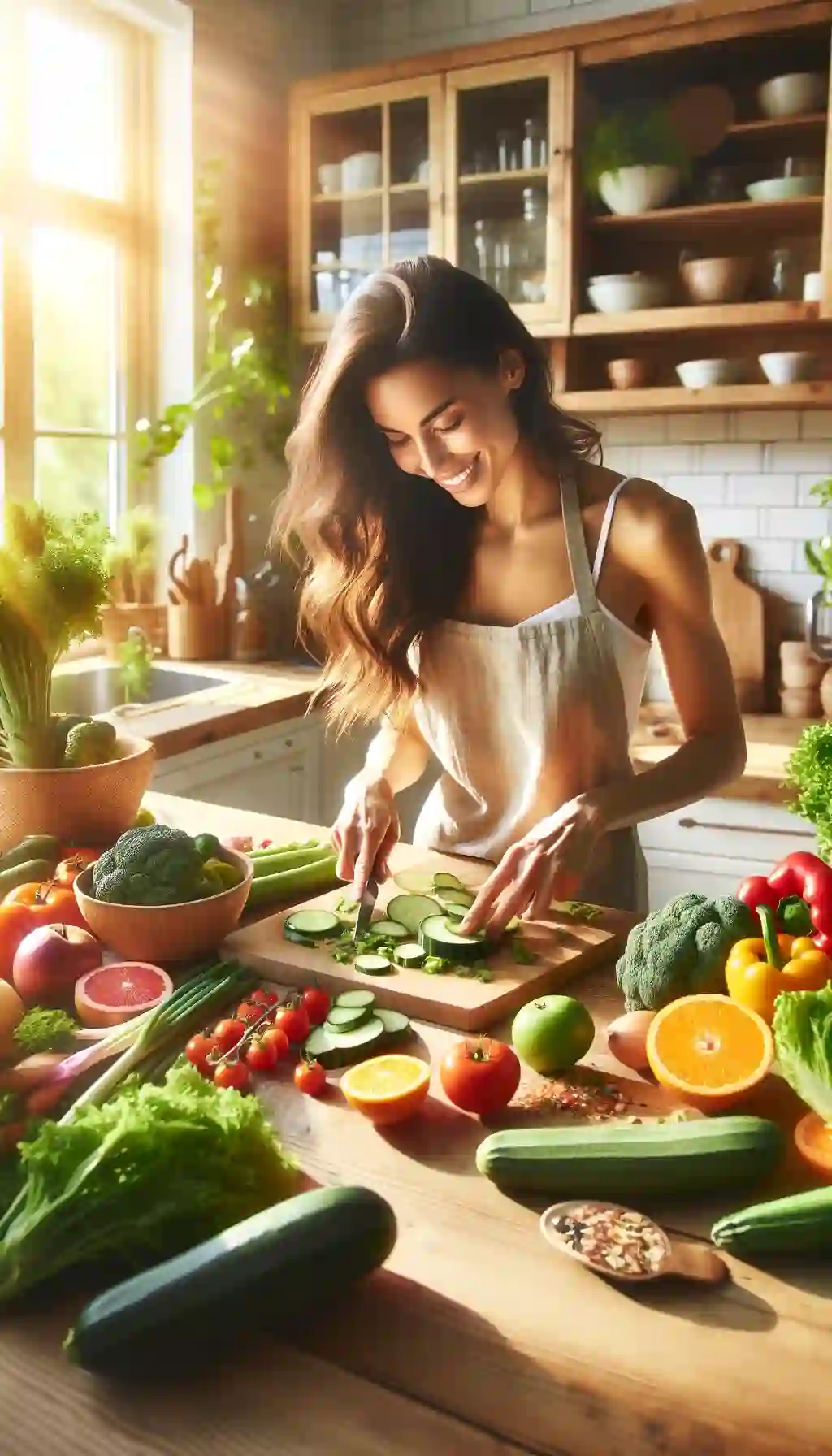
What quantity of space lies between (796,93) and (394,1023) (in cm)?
286

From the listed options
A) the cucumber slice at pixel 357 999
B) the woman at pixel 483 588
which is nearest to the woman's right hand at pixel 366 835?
the woman at pixel 483 588

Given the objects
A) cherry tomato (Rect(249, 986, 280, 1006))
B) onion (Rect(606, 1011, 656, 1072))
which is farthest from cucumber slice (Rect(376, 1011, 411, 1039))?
onion (Rect(606, 1011, 656, 1072))

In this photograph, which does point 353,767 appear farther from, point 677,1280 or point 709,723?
point 677,1280

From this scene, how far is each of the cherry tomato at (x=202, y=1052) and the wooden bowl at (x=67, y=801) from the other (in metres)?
0.67

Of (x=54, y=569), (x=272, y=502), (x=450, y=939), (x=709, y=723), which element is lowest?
(x=450, y=939)

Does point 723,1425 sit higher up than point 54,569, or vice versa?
point 54,569

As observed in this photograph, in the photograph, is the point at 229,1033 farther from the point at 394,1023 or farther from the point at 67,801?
the point at 67,801

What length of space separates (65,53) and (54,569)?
2514mm

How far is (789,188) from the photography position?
10.6 ft

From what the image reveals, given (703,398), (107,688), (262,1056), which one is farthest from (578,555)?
(107,688)

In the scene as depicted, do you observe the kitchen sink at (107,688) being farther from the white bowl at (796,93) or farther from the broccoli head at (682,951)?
the broccoli head at (682,951)

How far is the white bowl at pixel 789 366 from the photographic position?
3.27 m

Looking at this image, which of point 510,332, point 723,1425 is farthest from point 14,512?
point 723,1425

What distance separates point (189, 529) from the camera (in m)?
4.01
